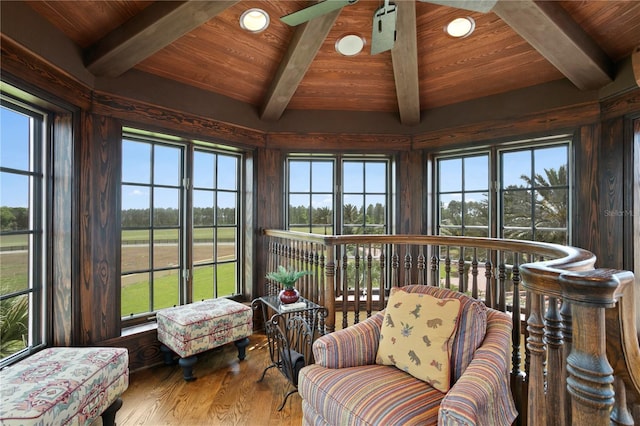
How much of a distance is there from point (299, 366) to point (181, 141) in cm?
254

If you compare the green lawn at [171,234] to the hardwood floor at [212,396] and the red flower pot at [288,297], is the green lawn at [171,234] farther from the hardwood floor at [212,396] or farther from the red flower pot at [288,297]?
the red flower pot at [288,297]

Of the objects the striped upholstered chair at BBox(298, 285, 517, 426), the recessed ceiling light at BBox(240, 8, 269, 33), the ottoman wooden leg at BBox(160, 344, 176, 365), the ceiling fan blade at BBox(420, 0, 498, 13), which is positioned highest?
the recessed ceiling light at BBox(240, 8, 269, 33)

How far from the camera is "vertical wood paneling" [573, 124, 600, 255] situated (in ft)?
9.50

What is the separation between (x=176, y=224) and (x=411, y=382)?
2780 millimetres

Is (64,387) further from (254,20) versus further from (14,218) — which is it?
(254,20)

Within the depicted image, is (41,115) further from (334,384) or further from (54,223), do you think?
(334,384)

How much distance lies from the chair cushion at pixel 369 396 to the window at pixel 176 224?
2136mm

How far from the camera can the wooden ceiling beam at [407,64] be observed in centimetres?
260

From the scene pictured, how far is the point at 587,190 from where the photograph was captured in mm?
2949

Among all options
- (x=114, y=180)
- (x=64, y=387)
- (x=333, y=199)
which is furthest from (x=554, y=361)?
(x=333, y=199)

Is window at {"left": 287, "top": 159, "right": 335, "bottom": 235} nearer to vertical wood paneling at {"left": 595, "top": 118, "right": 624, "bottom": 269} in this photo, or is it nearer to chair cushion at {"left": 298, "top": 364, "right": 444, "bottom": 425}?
chair cushion at {"left": 298, "top": 364, "right": 444, "bottom": 425}

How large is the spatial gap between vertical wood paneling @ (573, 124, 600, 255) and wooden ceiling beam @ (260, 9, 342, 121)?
257 cm

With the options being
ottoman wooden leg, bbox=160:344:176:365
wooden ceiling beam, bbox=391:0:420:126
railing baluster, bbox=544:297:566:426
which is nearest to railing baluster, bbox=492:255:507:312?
railing baluster, bbox=544:297:566:426

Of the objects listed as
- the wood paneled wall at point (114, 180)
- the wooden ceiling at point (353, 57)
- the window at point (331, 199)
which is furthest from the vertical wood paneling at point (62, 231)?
the window at point (331, 199)
